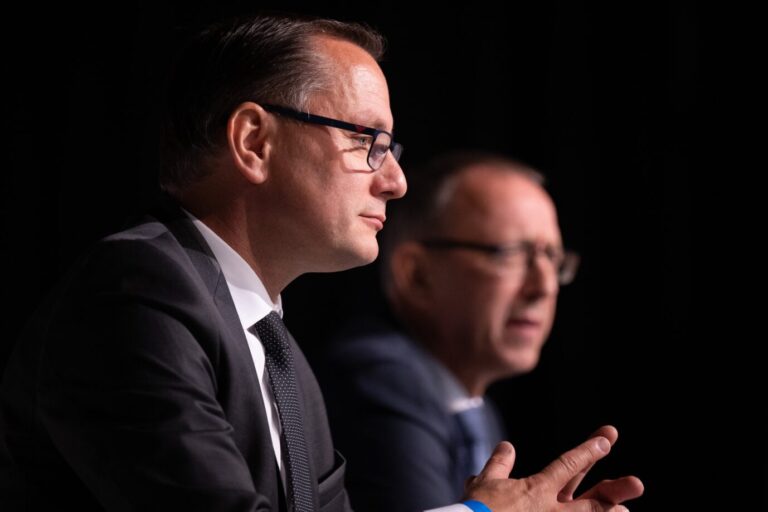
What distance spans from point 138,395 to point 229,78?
0.54 metres

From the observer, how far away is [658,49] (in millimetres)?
3283

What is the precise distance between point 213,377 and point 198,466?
154 millimetres

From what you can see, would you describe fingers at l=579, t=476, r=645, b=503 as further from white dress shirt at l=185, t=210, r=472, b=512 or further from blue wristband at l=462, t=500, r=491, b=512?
white dress shirt at l=185, t=210, r=472, b=512

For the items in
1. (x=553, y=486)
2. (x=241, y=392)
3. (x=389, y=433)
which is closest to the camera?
(x=241, y=392)

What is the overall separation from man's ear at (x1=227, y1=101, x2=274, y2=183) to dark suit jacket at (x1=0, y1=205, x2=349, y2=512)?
15cm

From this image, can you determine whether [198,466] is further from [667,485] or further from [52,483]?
[667,485]

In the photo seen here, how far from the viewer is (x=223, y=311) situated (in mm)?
1415

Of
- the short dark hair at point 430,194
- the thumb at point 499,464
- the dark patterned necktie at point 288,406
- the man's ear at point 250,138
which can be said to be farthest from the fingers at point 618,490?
the short dark hair at point 430,194

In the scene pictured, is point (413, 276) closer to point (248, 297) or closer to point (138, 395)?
point (248, 297)

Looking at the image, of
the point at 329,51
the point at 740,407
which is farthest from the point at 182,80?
the point at 740,407

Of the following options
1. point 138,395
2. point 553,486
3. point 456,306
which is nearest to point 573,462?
point 553,486

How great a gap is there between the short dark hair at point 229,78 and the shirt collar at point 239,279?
117mm

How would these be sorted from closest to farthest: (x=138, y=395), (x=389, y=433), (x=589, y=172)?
(x=138, y=395), (x=389, y=433), (x=589, y=172)

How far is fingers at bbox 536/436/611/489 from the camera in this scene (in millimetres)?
1506
